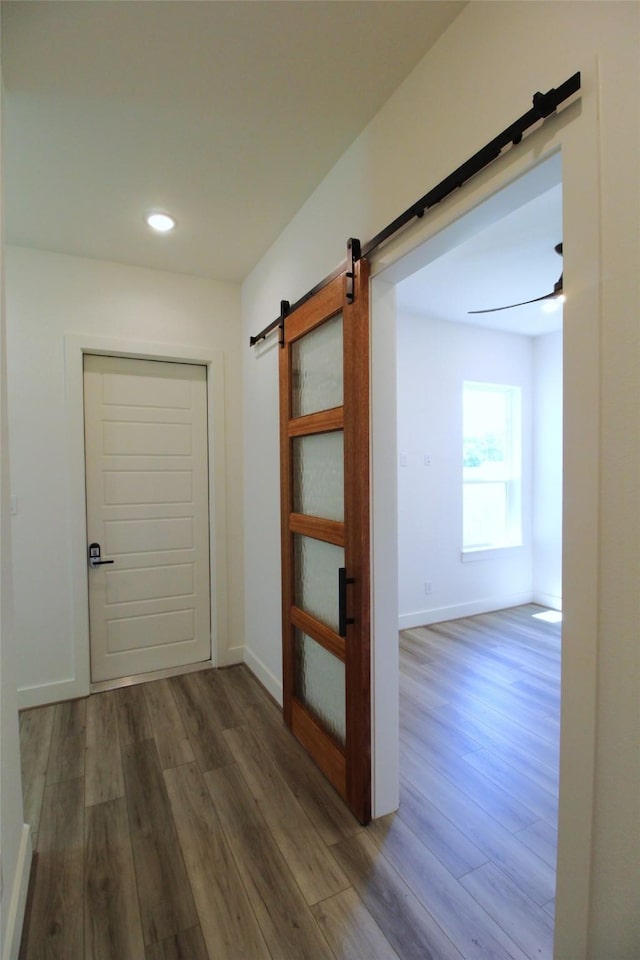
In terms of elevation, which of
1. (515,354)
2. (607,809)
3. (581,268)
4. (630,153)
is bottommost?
(607,809)

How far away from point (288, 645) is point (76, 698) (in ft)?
5.24

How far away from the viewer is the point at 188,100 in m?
→ 1.64

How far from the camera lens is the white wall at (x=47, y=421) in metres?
2.68

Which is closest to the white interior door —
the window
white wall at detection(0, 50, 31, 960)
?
white wall at detection(0, 50, 31, 960)

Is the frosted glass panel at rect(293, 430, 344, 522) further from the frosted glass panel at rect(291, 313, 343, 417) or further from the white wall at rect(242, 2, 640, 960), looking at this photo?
the white wall at rect(242, 2, 640, 960)

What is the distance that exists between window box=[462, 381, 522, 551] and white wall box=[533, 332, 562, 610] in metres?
0.22

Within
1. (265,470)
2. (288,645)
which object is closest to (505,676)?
(288,645)

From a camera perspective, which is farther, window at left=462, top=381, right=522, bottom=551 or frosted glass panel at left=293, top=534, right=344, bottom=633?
window at left=462, top=381, right=522, bottom=551

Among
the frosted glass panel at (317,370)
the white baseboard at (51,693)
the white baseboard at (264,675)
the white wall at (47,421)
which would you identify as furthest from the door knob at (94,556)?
the frosted glass panel at (317,370)

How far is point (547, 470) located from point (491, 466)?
59 centimetres

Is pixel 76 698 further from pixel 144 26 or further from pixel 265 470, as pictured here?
pixel 144 26

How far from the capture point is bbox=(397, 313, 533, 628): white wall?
3924 mm

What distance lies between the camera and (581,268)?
38.0 inches

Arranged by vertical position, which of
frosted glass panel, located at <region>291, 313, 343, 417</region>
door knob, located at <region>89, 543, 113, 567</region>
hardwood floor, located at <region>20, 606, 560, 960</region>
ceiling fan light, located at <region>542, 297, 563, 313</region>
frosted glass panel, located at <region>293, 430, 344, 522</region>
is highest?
ceiling fan light, located at <region>542, 297, 563, 313</region>
